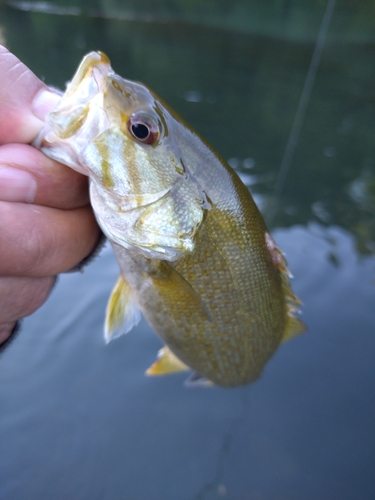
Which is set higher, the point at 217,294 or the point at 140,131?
the point at 140,131

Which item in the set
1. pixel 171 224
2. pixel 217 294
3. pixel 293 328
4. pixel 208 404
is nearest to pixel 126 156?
pixel 171 224

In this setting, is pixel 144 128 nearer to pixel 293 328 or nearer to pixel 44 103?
pixel 44 103

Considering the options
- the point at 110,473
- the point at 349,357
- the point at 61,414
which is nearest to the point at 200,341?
the point at 110,473

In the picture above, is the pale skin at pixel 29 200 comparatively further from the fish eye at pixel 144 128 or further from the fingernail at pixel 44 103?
the fish eye at pixel 144 128

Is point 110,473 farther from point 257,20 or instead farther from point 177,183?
point 257,20

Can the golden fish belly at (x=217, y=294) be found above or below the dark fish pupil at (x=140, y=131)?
below

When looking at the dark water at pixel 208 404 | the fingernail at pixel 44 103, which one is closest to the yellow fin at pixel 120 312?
the fingernail at pixel 44 103
